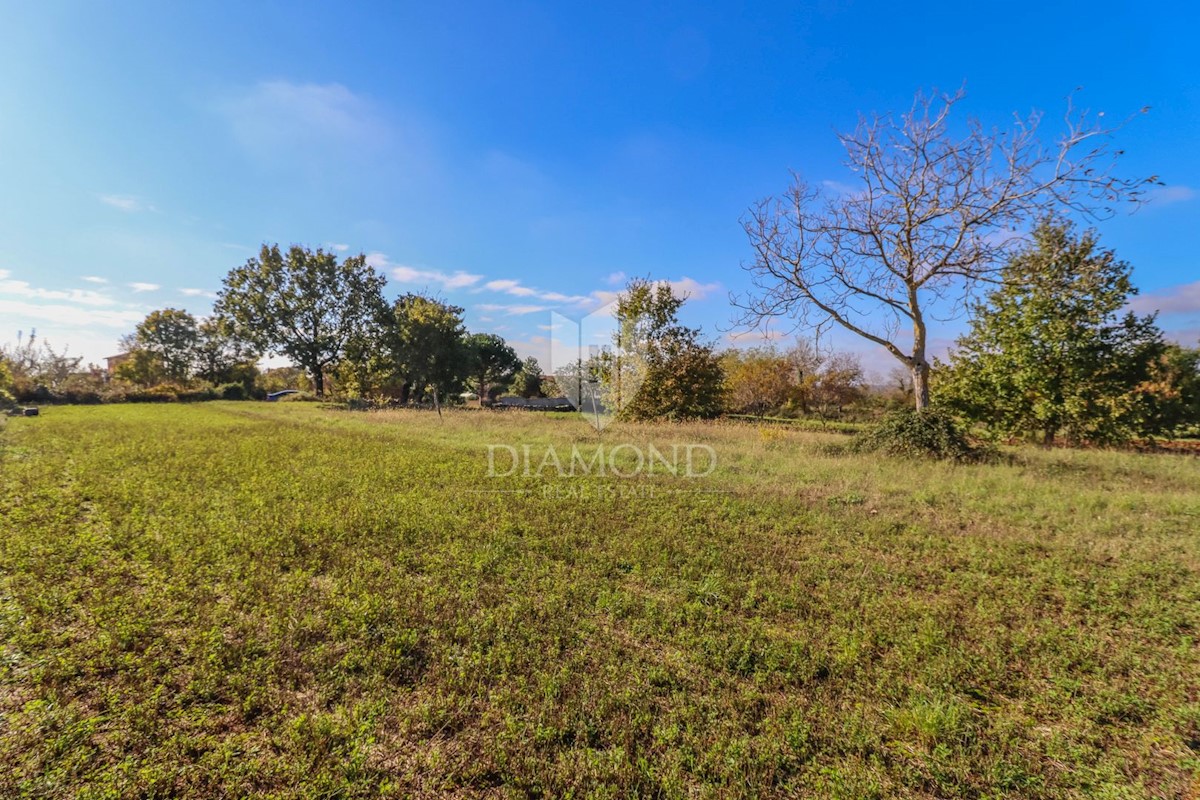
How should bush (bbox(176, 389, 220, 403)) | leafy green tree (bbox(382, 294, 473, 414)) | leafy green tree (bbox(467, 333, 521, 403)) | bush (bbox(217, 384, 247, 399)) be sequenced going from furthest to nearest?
leafy green tree (bbox(467, 333, 521, 403)), bush (bbox(217, 384, 247, 399)), bush (bbox(176, 389, 220, 403)), leafy green tree (bbox(382, 294, 473, 414))

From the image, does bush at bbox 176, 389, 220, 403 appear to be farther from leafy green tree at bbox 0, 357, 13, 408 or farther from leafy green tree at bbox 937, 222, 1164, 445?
leafy green tree at bbox 937, 222, 1164, 445

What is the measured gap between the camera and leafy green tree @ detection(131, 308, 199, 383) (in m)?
43.5

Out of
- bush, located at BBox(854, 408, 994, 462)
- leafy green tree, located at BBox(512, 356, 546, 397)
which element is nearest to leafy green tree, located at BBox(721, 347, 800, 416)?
bush, located at BBox(854, 408, 994, 462)

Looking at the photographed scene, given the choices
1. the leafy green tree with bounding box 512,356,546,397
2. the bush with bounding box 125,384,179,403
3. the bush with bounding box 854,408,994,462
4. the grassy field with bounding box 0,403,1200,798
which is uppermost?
the leafy green tree with bounding box 512,356,546,397

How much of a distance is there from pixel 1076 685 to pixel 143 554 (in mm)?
7767

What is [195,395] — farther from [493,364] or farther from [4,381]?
[493,364]

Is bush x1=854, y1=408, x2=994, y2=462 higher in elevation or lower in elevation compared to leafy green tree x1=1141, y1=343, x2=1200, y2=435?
lower

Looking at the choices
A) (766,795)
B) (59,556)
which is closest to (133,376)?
(59,556)

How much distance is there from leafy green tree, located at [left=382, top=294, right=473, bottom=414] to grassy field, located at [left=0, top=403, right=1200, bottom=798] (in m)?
18.2

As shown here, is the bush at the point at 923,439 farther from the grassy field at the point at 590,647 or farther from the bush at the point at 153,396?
the bush at the point at 153,396

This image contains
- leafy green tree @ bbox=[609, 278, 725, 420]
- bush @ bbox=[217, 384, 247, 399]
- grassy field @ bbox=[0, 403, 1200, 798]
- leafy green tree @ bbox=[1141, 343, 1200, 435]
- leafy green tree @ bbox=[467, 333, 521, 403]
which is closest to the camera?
grassy field @ bbox=[0, 403, 1200, 798]

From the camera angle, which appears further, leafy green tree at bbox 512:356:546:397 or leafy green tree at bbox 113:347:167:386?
leafy green tree at bbox 512:356:546:397

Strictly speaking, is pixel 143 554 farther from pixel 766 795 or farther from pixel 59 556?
pixel 766 795

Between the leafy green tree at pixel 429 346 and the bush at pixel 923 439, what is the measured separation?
19757 millimetres
